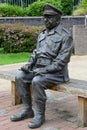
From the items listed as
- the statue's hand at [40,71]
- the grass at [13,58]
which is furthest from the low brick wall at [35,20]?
the statue's hand at [40,71]

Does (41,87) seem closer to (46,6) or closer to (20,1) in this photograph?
(46,6)

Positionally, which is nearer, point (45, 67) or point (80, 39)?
point (45, 67)

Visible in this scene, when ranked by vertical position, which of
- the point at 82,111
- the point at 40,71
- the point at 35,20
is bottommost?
the point at 82,111

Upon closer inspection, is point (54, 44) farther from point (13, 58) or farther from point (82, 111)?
point (13, 58)

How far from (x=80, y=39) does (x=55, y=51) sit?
9602mm

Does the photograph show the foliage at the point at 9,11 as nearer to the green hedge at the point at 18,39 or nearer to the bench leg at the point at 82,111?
the green hedge at the point at 18,39

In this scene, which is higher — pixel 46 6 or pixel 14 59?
pixel 46 6

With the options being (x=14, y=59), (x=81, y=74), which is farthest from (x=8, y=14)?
(x=81, y=74)

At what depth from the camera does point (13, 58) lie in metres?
13.9

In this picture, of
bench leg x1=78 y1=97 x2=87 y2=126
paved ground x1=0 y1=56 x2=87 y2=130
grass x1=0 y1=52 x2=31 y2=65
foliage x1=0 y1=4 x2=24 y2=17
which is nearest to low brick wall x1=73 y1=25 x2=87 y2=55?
grass x1=0 y1=52 x2=31 y2=65

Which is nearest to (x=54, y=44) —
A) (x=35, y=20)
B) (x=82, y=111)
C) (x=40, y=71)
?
(x=40, y=71)

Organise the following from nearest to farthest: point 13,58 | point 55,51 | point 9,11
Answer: point 55,51 → point 13,58 → point 9,11

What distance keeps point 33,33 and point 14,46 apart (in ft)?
2.91

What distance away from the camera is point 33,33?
597 inches
